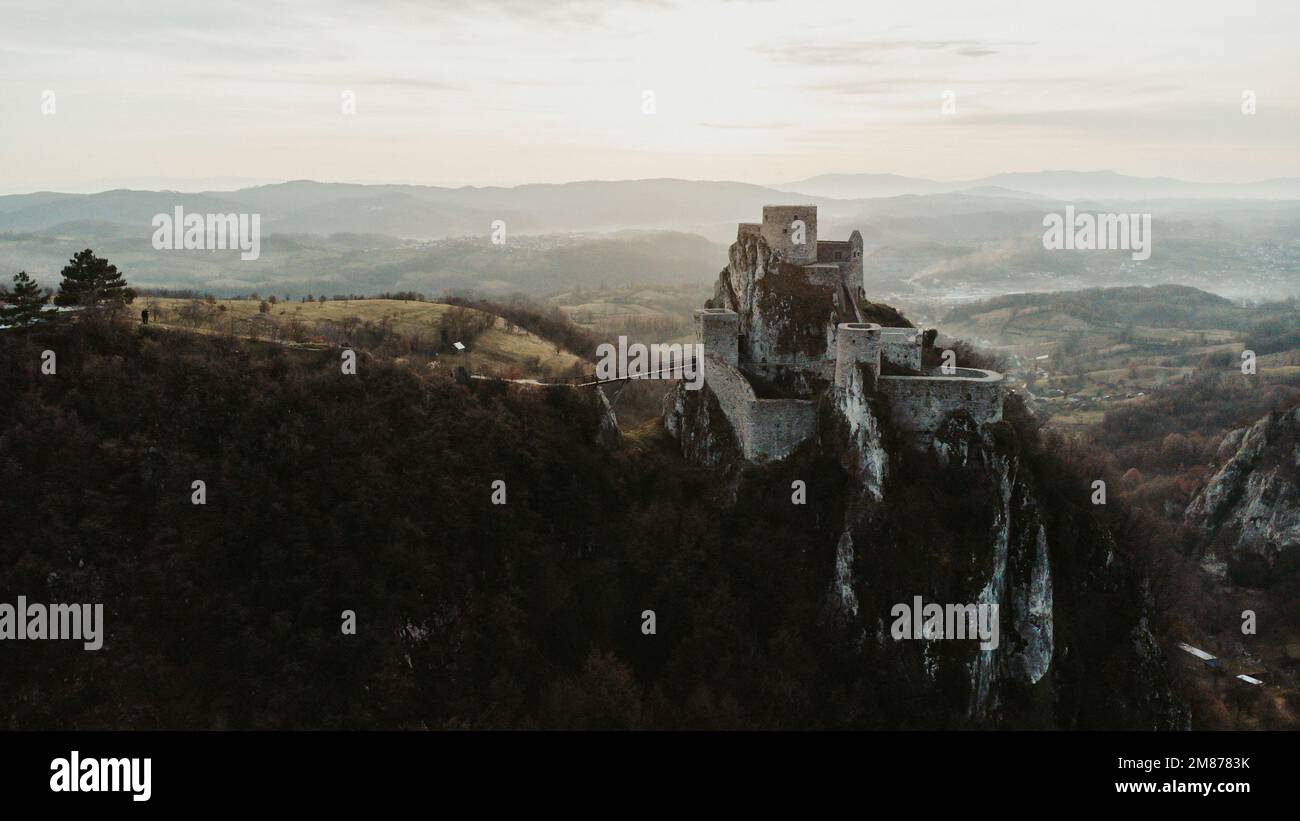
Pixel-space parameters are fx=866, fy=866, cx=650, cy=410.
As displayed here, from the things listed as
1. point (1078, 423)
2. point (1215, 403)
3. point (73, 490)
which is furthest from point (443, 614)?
point (1215, 403)

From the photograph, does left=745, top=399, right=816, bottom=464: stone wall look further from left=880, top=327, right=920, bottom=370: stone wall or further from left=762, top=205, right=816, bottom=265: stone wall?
left=762, top=205, right=816, bottom=265: stone wall

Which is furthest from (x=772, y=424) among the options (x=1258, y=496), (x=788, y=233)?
(x=1258, y=496)

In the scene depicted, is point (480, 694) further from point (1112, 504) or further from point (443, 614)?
point (1112, 504)
